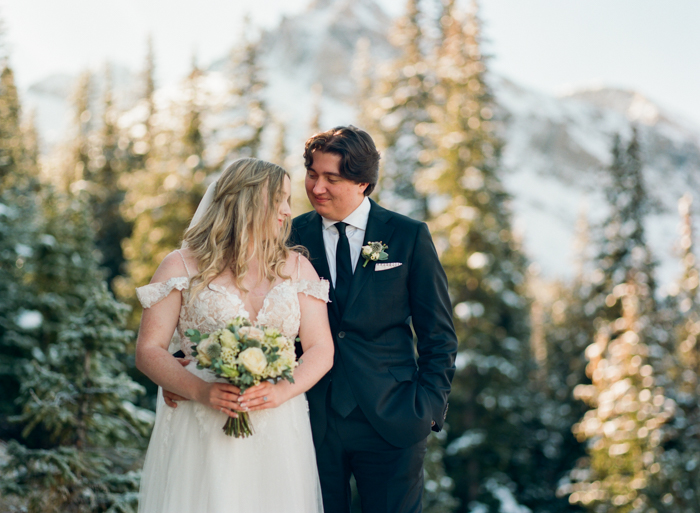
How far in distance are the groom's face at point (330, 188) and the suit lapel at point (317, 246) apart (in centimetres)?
14

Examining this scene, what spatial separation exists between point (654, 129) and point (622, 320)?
551ft

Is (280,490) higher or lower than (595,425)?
higher

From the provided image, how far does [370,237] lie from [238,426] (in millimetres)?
1433

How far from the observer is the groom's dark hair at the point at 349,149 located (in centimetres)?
375

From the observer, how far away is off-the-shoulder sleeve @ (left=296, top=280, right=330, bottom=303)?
3537 mm

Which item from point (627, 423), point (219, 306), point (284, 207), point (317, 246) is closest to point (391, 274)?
point (317, 246)

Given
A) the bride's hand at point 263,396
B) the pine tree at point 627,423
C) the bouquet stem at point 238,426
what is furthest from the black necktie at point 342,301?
the pine tree at point 627,423

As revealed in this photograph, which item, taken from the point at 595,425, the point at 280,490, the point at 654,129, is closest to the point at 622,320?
the point at 595,425

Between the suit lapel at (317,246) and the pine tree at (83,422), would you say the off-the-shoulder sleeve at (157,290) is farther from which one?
the pine tree at (83,422)

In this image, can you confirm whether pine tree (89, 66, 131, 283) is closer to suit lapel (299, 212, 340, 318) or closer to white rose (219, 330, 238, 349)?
suit lapel (299, 212, 340, 318)

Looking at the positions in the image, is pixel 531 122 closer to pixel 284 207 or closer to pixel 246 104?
pixel 246 104

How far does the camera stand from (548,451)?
917 inches

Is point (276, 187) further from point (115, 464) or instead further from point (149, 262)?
point (149, 262)

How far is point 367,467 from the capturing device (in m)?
3.71
